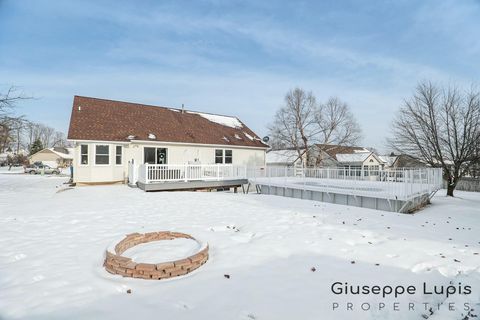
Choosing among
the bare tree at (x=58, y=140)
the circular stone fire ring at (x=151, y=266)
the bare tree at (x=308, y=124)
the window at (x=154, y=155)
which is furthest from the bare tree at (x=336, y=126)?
the bare tree at (x=58, y=140)

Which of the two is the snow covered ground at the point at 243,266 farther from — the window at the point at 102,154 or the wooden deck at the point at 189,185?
the window at the point at 102,154

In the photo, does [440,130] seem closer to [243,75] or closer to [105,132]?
[243,75]

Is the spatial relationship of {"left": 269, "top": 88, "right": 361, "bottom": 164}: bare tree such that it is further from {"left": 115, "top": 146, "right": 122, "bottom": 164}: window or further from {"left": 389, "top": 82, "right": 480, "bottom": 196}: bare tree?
{"left": 115, "top": 146, "right": 122, "bottom": 164}: window

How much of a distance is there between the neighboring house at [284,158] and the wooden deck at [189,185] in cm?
1520

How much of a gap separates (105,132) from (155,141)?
2.94 m

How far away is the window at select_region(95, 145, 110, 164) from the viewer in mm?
15315

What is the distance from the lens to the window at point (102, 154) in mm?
15315

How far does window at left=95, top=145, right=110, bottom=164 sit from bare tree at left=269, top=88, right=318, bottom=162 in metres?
19.2

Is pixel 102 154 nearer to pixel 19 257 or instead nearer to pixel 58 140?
pixel 19 257

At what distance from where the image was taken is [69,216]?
7207mm

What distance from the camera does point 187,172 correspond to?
565 inches

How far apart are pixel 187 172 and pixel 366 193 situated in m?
8.93

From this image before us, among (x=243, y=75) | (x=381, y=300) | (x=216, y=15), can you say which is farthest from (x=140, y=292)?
(x=243, y=75)

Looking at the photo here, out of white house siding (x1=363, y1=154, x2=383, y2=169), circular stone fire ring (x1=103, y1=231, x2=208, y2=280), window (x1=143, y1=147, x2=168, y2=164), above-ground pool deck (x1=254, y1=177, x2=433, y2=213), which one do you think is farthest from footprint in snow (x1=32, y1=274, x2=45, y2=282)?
white house siding (x1=363, y1=154, x2=383, y2=169)
